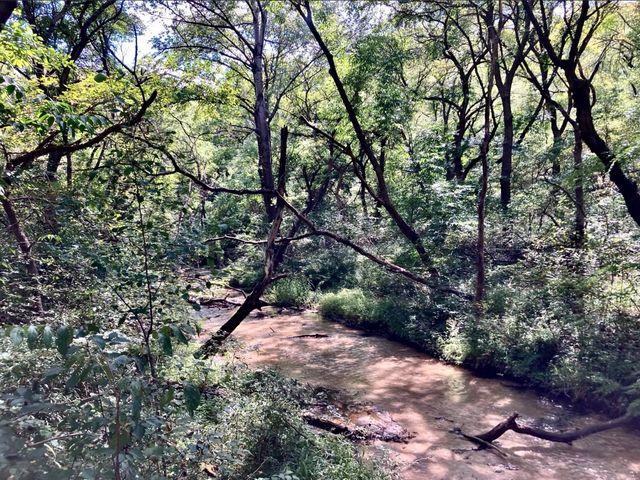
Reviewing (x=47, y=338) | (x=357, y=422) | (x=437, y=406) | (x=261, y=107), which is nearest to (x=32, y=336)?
(x=47, y=338)

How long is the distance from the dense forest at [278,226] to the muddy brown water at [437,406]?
0.28 meters

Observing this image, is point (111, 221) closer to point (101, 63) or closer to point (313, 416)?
point (313, 416)

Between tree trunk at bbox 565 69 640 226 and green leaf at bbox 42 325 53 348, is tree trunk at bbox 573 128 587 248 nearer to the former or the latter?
tree trunk at bbox 565 69 640 226

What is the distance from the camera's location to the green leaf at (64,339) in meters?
1.66

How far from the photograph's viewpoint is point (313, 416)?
5.86 m

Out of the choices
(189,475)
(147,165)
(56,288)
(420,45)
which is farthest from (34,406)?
(420,45)

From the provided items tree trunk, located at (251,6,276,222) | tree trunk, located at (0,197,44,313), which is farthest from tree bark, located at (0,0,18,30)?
tree trunk, located at (251,6,276,222)

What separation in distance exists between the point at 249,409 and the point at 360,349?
18.2 feet

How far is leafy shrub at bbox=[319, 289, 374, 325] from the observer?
11289 mm

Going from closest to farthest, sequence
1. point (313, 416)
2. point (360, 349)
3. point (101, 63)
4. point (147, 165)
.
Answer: point (147, 165)
point (313, 416)
point (360, 349)
point (101, 63)

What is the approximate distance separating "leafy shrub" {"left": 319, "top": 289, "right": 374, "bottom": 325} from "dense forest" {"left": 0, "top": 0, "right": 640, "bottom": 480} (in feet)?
0.17

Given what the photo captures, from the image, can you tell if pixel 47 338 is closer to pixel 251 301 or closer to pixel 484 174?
pixel 251 301

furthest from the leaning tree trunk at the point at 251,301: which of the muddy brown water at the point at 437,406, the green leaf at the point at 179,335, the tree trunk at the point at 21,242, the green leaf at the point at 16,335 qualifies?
the green leaf at the point at 16,335

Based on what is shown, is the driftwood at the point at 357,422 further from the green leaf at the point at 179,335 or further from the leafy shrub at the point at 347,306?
the leafy shrub at the point at 347,306
